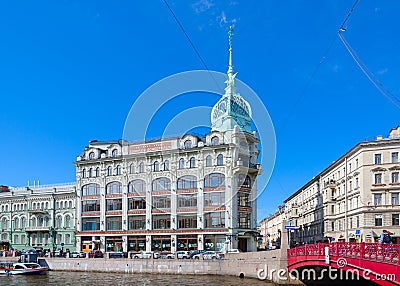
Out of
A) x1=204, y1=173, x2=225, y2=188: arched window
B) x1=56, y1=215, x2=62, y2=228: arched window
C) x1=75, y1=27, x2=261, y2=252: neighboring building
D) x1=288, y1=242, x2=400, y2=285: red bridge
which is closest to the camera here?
x1=288, y1=242, x2=400, y2=285: red bridge

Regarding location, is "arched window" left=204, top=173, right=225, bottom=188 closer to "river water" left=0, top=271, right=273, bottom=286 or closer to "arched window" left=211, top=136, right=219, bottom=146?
"arched window" left=211, top=136, right=219, bottom=146


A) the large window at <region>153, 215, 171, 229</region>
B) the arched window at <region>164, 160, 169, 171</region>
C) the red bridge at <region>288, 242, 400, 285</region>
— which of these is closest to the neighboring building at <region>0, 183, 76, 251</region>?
the large window at <region>153, 215, 171, 229</region>

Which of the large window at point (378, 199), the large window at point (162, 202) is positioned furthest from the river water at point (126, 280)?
the large window at point (378, 199)

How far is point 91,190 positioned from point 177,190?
18324 millimetres

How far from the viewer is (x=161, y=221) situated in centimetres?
8200

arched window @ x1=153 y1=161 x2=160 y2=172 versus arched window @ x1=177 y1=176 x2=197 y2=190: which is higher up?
arched window @ x1=153 y1=161 x2=160 y2=172

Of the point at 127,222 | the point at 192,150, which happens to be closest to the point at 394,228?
the point at 192,150

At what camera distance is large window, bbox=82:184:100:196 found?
89.2 metres

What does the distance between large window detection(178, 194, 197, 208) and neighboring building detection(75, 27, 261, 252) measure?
0.16 meters

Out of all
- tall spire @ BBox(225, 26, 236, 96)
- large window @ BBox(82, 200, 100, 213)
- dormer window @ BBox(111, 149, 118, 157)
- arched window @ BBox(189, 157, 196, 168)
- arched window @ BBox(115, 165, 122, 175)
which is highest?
tall spire @ BBox(225, 26, 236, 96)

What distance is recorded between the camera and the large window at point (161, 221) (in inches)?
3204

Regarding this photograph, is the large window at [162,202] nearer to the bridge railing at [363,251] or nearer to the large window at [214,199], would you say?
the large window at [214,199]

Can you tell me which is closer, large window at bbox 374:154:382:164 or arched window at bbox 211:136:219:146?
large window at bbox 374:154:382:164

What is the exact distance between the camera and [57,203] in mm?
96125
